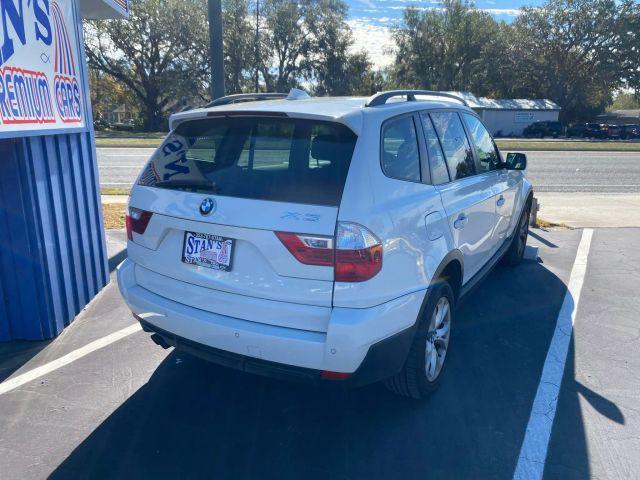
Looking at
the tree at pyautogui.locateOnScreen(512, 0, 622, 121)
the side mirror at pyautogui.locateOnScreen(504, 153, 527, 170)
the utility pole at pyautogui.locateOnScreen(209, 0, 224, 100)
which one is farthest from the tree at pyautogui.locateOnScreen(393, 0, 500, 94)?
the side mirror at pyautogui.locateOnScreen(504, 153, 527, 170)

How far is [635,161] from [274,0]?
3670 centimetres

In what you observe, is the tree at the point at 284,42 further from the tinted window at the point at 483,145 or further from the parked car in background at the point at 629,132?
the tinted window at the point at 483,145

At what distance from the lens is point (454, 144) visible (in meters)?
3.99

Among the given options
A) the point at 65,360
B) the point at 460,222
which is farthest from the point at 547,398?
the point at 65,360

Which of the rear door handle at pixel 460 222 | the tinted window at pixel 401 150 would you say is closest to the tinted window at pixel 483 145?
the rear door handle at pixel 460 222

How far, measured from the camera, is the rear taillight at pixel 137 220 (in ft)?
10.5

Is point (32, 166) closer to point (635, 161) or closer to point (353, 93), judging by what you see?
point (635, 161)

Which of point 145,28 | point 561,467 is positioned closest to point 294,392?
point 561,467

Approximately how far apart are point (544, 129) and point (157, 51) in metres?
35.0

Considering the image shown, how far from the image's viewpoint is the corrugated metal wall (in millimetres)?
3881

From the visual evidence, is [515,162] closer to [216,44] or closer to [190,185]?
[190,185]

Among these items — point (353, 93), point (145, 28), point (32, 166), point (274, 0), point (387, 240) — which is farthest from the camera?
Answer: point (353, 93)

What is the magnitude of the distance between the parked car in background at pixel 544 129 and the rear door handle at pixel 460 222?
4679 cm

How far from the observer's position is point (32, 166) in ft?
12.8
